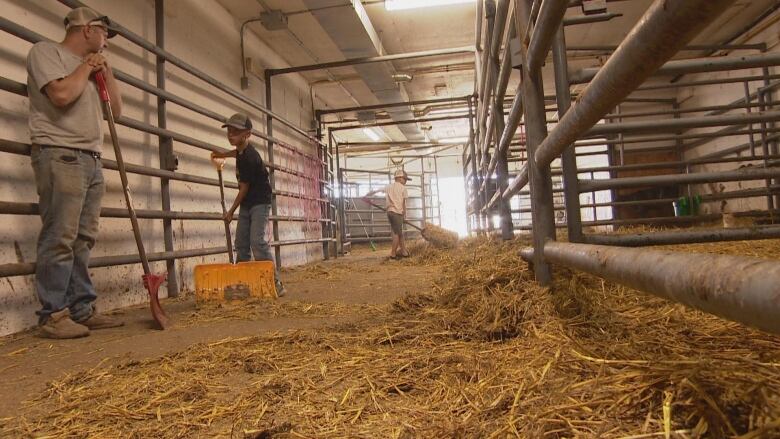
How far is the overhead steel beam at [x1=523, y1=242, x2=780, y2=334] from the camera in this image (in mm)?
490

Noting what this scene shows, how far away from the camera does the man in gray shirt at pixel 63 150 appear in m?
2.60

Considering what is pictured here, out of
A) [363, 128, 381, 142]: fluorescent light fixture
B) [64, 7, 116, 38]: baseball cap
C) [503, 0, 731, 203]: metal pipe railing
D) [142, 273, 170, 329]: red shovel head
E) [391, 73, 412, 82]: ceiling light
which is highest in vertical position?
[363, 128, 381, 142]: fluorescent light fixture

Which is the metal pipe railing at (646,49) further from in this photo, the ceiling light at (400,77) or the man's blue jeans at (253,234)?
the ceiling light at (400,77)

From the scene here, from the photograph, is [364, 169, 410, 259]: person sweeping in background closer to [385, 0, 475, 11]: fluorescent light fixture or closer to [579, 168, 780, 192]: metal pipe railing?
[385, 0, 475, 11]: fluorescent light fixture

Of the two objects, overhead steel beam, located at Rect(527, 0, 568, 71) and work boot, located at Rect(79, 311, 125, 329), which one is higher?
overhead steel beam, located at Rect(527, 0, 568, 71)

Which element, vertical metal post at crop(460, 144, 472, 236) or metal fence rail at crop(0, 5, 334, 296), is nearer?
metal fence rail at crop(0, 5, 334, 296)

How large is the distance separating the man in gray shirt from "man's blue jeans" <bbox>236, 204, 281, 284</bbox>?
1.56m

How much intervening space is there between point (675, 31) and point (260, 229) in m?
4.04

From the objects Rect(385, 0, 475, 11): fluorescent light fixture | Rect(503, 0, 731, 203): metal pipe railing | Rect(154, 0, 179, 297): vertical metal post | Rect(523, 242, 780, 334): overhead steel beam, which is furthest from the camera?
Rect(385, 0, 475, 11): fluorescent light fixture

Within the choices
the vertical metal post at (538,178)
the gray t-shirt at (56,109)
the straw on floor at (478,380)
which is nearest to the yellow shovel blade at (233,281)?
the gray t-shirt at (56,109)

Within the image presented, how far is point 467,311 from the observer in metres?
1.89

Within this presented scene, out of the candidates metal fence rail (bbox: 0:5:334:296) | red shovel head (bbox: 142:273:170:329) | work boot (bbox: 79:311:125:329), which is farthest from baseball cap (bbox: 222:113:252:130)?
work boot (bbox: 79:311:125:329)

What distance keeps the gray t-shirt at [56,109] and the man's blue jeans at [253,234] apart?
1.65 metres

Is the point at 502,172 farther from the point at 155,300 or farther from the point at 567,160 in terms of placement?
the point at 155,300
